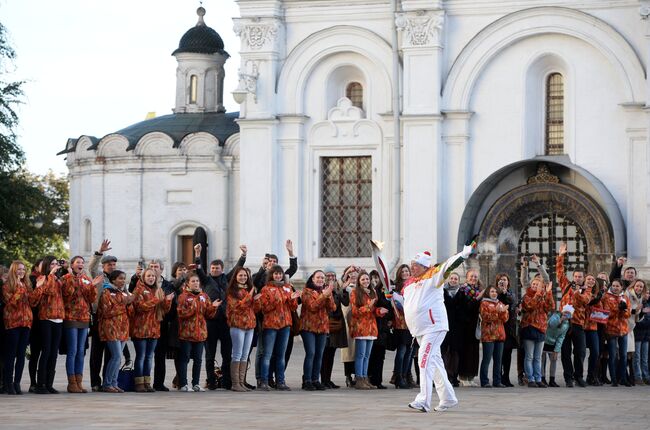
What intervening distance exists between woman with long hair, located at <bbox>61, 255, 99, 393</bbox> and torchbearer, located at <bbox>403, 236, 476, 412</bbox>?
4.42 m

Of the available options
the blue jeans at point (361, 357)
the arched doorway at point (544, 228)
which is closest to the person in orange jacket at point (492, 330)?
the blue jeans at point (361, 357)

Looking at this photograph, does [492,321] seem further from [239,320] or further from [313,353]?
[239,320]

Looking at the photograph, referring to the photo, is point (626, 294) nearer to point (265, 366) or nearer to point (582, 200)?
point (265, 366)

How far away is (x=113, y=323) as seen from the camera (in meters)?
19.7

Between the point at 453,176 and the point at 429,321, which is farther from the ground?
the point at 453,176

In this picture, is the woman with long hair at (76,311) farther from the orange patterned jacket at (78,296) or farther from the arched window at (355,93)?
the arched window at (355,93)

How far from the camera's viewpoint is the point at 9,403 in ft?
57.6

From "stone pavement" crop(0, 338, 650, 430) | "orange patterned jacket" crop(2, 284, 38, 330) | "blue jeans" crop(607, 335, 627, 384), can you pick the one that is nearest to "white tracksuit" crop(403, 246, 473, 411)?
"stone pavement" crop(0, 338, 650, 430)

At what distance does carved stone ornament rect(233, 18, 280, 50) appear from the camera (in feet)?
121

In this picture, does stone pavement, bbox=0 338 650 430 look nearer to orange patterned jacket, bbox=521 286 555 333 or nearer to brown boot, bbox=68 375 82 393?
brown boot, bbox=68 375 82 393

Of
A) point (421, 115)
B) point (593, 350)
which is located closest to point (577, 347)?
point (593, 350)

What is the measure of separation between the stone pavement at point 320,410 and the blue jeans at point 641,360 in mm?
2677

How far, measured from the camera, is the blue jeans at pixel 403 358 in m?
21.9

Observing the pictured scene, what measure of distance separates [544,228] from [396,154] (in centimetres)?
380
